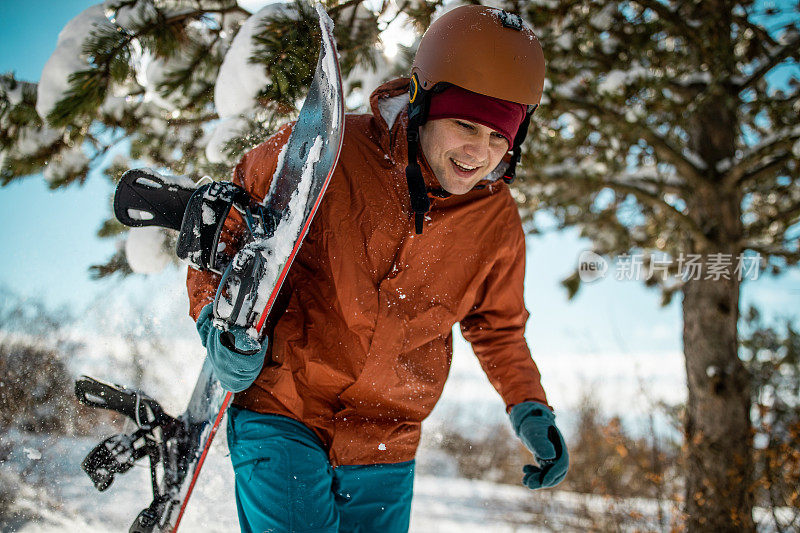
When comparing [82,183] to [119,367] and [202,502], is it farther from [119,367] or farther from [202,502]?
[202,502]

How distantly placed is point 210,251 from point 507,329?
1.11m

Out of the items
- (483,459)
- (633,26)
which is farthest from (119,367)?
(483,459)

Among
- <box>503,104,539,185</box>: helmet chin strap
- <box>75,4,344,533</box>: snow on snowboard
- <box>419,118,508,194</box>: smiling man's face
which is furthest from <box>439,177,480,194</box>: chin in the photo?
<box>75,4,344,533</box>: snow on snowboard

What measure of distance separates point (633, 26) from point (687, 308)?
8.32ft

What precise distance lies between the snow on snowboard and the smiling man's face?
1.05ft

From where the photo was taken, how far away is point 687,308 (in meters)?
4.79

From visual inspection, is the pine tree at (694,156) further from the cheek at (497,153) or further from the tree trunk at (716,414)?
the cheek at (497,153)

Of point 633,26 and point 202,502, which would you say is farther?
point 633,26

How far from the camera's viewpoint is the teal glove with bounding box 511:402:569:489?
1884mm

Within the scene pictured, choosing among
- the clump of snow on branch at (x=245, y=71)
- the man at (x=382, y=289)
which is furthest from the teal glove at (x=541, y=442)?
the clump of snow on branch at (x=245, y=71)

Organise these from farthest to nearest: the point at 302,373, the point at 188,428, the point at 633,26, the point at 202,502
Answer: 1. the point at 633,26
2. the point at 202,502
3. the point at 188,428
4. the point at 302,373

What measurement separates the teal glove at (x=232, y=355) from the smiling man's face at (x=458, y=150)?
0.77 meters

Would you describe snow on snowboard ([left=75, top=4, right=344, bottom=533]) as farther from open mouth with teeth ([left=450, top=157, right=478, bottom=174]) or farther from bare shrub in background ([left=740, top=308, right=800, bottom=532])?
bare shrub in background ([left=740, top=308, right=800, bottom=532])

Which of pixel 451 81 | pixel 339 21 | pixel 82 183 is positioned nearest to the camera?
pixel 451 81
